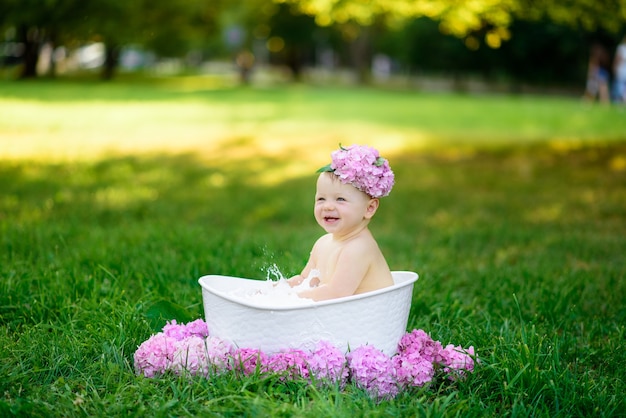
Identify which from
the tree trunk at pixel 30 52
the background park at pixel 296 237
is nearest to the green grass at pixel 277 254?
the background park at pixel 296 237

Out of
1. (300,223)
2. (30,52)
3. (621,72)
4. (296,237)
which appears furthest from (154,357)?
(30,52)

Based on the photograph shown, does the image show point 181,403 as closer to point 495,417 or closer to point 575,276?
point 495,417

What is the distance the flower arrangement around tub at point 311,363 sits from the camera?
2535mm

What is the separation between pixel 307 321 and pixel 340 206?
18.5 inches

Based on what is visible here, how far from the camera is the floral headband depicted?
2.74 metres

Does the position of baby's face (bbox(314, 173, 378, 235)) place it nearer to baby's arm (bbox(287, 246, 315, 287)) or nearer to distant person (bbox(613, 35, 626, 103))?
baby's arm (bbox(287, 246, 315, 287))

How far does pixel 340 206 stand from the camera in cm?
279

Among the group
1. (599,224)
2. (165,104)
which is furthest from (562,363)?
(165,104)

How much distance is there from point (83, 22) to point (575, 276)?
1995 cm

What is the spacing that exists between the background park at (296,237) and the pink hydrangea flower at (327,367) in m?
0.05

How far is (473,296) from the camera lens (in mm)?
4035

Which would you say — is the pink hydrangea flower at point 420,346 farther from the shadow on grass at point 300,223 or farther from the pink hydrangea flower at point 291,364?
the shadow on grass at point 300,223

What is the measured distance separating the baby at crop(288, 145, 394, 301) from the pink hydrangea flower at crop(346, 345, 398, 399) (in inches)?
11.3

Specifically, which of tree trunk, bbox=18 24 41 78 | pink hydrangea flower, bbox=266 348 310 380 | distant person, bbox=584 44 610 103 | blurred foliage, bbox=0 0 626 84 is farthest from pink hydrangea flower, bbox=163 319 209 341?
tree trunk, bbox=18 24 41 78
